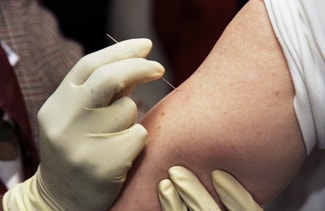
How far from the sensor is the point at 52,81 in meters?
1.57

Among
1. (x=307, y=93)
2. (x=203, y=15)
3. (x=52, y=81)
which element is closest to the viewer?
(x=307, y=93)

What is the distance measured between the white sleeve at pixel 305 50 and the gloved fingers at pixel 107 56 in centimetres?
23

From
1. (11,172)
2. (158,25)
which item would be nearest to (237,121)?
(11,172)

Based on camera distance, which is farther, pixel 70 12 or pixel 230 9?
pixel 70 12

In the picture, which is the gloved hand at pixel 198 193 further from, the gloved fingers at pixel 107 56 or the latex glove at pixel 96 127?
the gloved fingers at pixel 107 56

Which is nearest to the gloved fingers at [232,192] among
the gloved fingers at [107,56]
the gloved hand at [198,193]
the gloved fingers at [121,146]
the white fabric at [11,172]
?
the gloved hand at [198,193]

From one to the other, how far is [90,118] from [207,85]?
8.0 inches

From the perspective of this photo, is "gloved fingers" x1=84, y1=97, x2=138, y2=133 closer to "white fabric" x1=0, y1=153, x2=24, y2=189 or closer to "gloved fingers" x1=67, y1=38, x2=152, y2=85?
"gloved fingers" x1=67, y1=38, x2=152, y2=85

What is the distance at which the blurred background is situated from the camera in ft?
6.02

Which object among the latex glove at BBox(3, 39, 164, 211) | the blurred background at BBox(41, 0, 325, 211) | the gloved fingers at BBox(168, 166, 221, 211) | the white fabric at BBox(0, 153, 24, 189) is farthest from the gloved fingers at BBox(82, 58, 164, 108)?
the blurred background at BBox(41, 0, 325, 211)

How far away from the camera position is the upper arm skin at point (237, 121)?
825 mm

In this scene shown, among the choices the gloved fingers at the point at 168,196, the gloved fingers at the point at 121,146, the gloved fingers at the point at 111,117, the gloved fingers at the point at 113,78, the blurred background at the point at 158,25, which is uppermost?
the gloved fingers at the point at 113,78

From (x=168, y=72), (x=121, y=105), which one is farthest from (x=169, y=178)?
(x=168, y=72)

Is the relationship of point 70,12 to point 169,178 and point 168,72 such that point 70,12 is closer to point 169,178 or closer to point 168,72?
point 168,72
